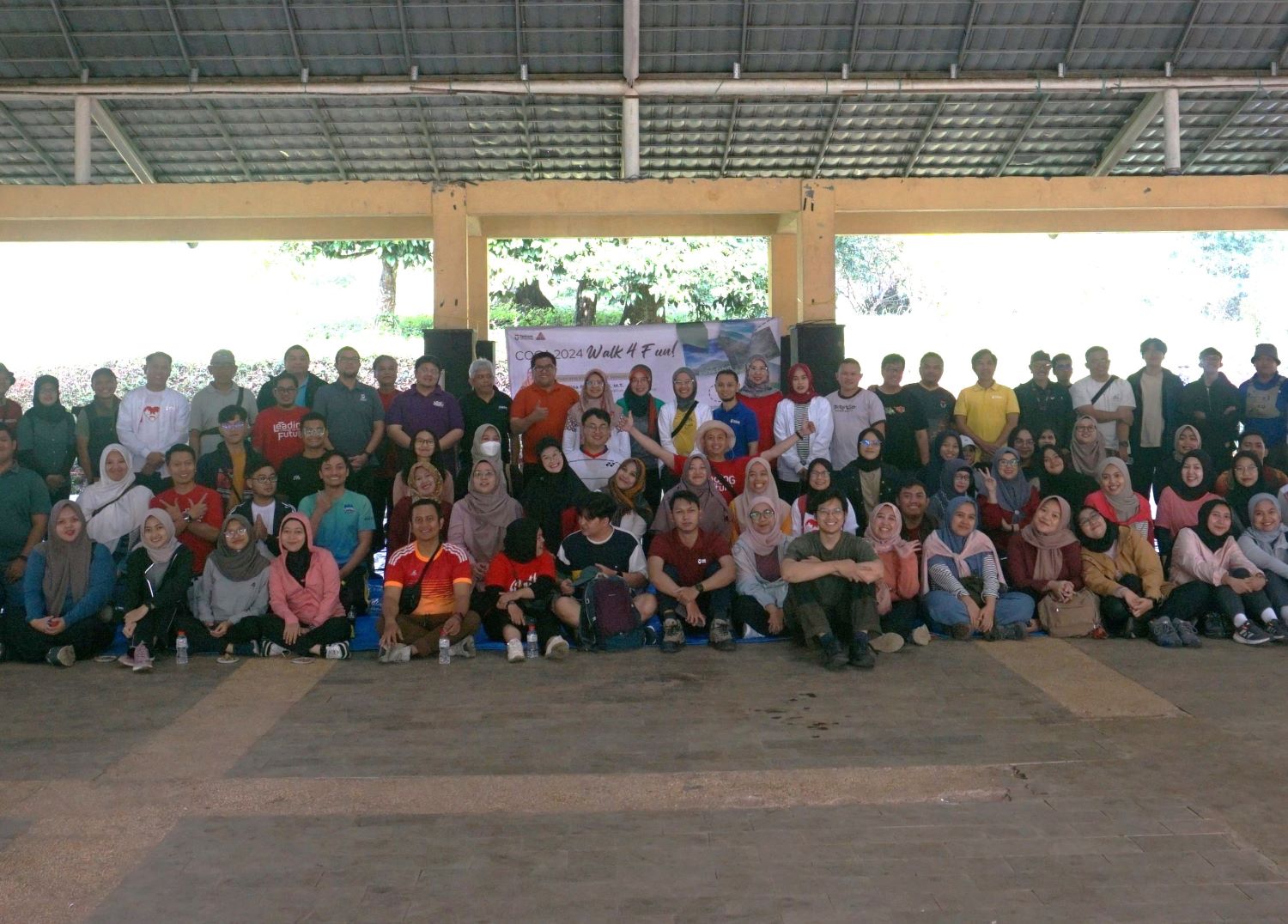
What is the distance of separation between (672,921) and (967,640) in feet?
13.0

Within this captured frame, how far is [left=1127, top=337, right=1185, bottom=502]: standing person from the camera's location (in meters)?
8.48

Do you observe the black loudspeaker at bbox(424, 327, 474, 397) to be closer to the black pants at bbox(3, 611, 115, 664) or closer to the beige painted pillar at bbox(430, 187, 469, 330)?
the beige painted pillar at bbox(430, 187, 469, 330)

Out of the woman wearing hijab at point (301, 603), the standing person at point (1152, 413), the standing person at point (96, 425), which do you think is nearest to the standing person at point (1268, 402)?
the standing person at point (1152, 413)

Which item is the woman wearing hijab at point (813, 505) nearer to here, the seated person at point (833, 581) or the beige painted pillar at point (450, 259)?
the seated person at point (833, 581)

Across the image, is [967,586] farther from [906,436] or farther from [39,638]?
[39,638]

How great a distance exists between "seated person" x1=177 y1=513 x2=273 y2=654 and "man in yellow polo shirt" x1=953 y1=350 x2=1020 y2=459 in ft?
15.9

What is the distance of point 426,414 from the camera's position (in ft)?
26.0

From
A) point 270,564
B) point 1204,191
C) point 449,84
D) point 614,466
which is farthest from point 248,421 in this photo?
point 1204,191

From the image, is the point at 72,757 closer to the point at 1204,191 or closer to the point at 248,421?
the point at 248,421

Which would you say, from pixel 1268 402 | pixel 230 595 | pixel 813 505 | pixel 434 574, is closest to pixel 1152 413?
pixel 1268 402

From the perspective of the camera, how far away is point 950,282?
85.1 ft

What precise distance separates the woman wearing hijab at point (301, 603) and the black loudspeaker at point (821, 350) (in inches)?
179

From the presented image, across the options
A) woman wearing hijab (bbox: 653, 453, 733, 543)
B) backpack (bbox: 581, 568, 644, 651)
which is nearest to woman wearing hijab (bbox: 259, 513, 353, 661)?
backpack (bbox: 581, 568, 644, 651)

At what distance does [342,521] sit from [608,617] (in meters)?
1.79
